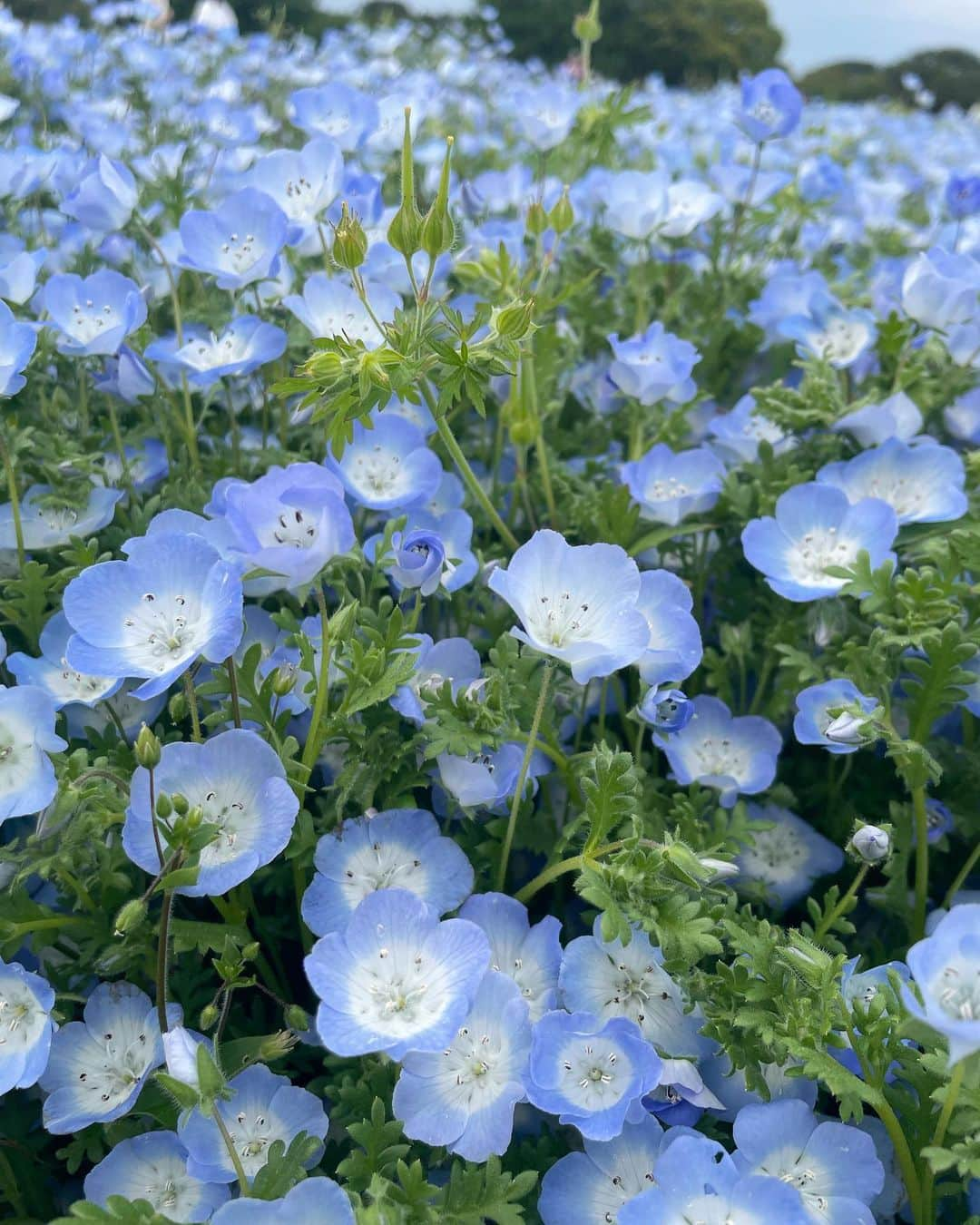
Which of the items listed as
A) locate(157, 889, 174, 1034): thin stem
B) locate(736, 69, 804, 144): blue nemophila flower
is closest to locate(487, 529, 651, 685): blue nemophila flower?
locate(157, 889, 174, 1034): thin stem

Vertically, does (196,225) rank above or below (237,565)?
above

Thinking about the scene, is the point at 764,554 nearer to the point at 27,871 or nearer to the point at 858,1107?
the point at 858,1107

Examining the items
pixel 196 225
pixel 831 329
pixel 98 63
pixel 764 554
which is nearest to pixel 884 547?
pixel 764 554

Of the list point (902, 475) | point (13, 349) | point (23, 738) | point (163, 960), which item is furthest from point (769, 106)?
point (163, 960)

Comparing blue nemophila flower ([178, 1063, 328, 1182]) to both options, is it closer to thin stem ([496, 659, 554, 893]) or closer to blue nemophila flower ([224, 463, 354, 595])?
thin stem ([496, 659, 554, 893])

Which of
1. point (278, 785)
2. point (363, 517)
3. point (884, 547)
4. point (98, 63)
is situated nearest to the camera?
point (278, 785)

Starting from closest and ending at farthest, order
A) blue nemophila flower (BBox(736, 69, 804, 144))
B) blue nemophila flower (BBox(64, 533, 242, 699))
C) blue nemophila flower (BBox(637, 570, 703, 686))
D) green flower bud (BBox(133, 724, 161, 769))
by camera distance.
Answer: green flower bud (BBox(133, 724, 161, 769)) → blue nemophila flower (BBox(64, 533, 242, 699)) → blue nemophila flower (BBox(637, 570, 703, 686)) → blue nemophila flower (BBox(736, 69, 804, 144))

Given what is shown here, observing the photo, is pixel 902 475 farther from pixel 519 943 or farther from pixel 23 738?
pixel 23 738

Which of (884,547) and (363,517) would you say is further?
(363,517)
